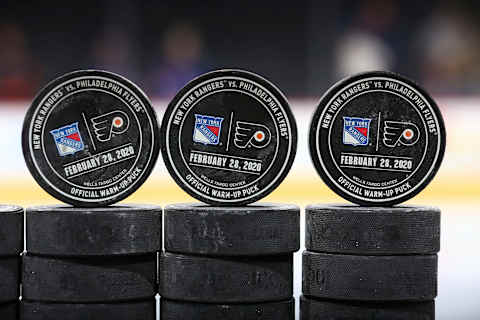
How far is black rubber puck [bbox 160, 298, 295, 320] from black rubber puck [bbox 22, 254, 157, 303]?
135mm

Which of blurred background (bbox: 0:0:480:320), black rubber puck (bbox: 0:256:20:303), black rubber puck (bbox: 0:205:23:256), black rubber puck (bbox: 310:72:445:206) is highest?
blurred background (bbox: 0:0:480:320)

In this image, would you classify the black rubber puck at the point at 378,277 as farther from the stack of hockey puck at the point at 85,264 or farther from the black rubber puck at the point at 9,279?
the black rubber puck at the point at 9,279

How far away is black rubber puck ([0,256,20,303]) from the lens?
327 centimetres

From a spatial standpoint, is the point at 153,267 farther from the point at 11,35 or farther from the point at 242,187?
the point at 11,35

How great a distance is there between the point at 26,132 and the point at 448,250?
3.27m

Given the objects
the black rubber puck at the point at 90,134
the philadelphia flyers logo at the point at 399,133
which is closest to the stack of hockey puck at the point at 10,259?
the black rubber puck at the point at 90,134

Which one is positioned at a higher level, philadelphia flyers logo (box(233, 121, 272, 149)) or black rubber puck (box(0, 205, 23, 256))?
philadelphia flyers logo (box(233, 121, 272, 149))

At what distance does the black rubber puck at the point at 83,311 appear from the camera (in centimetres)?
324

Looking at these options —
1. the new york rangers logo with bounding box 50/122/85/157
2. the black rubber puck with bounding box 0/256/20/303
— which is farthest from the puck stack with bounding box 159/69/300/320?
the black rubber puck with bounding box 0/256/20/303

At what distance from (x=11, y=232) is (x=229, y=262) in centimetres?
82

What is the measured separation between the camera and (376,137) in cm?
344

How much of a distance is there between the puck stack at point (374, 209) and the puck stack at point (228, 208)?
4.7 inches

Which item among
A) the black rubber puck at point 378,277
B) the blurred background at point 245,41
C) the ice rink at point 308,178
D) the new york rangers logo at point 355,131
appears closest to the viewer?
the black rubber puck at point 378,277

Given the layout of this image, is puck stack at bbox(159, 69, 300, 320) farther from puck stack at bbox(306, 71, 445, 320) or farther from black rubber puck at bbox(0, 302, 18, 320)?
black rubber puck at bbox(0, 302, 18, 320)
